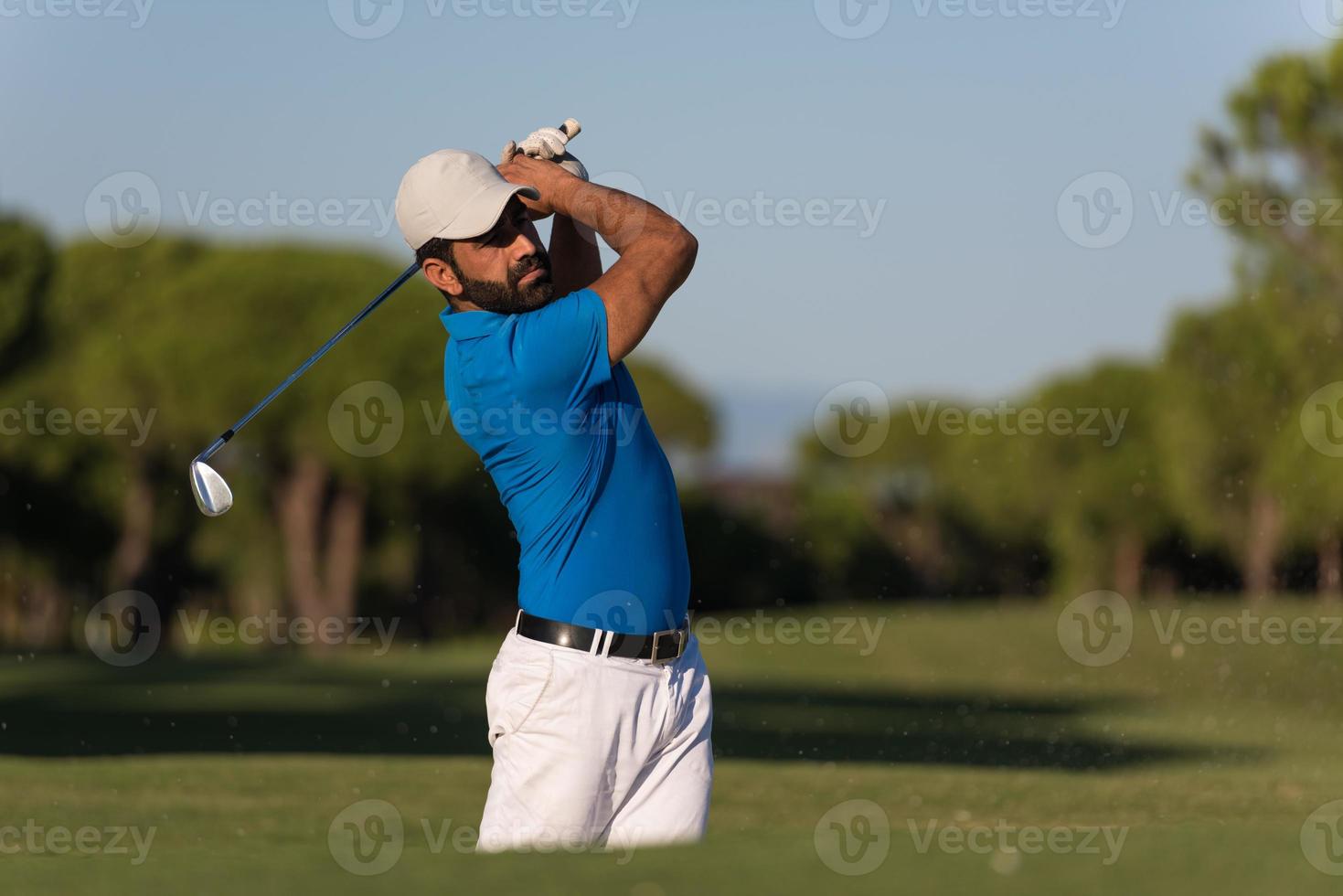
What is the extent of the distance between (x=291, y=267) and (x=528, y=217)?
40856mm

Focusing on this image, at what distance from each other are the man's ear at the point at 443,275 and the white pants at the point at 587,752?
0.88m

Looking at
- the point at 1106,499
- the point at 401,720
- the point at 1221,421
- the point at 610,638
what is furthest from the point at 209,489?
the point at 1106,499

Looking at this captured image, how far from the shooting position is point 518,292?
4.61 meters

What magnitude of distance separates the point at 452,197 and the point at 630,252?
0.46 m

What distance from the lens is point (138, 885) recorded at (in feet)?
14.2

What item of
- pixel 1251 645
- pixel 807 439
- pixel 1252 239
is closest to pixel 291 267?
pixel 1252 239

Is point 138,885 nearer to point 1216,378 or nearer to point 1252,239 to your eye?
point 1252,239

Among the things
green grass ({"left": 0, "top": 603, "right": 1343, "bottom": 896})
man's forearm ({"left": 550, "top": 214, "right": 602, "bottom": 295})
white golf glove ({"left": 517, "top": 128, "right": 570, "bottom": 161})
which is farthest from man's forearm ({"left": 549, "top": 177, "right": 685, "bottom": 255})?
green grass ({"left": 0, "top": 603, "right": 1343, "bottom": 896})

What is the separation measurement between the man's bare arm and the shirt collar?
28cm

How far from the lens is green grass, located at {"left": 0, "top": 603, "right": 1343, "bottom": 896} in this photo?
4.23m

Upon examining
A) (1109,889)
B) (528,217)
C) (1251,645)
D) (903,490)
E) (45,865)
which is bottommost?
(903,490)

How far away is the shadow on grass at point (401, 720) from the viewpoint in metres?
14.8

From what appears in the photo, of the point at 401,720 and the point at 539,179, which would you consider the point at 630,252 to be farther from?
the point at 401,720

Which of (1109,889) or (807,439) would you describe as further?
(807,439)
